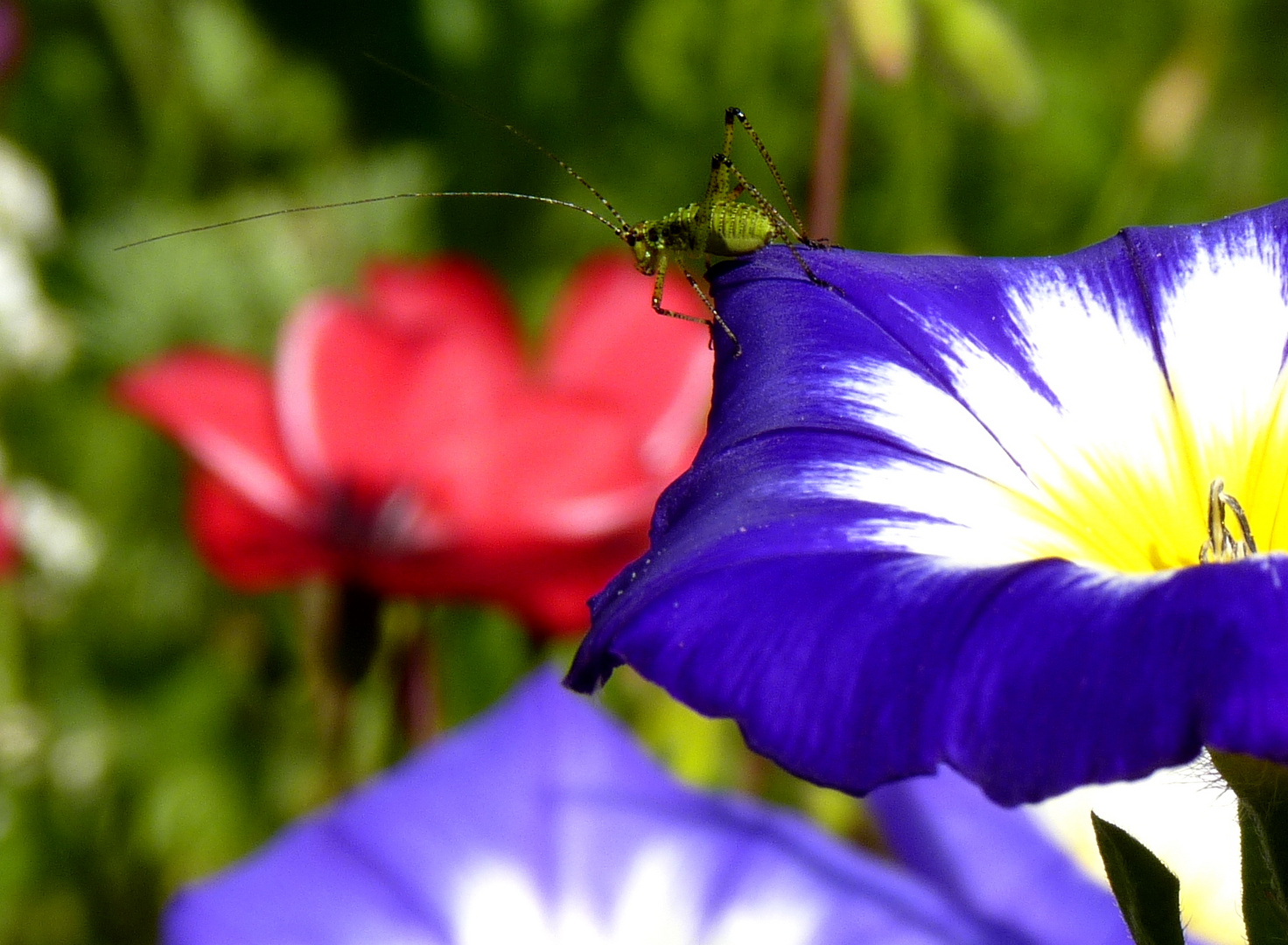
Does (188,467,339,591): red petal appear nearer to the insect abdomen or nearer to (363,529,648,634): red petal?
(363,529,648,634): red petal

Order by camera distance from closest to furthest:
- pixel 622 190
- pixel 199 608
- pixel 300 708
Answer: pixel 300 708
pixel 199 608
pixel 622 190

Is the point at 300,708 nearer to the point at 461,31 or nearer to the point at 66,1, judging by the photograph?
the point at 461,31

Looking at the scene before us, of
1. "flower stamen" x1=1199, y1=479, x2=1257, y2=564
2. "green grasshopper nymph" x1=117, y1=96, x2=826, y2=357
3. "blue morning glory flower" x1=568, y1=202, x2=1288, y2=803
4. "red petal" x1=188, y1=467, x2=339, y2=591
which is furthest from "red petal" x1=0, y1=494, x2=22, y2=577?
"flower stamen" x1=1199, y1=479, x2=1257, y2=564

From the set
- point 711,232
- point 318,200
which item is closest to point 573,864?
point 711,232

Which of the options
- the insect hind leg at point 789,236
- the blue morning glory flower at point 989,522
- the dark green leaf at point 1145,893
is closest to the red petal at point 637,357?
the insect hind leg at point 789,236

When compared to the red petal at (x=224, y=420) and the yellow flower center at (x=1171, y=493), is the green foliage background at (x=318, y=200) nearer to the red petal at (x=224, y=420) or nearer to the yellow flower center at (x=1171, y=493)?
the red petal at (x=224, y=420)

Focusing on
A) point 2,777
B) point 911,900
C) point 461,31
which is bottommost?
point 2,777

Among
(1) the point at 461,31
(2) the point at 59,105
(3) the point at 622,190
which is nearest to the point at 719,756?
(3) the point at 622,190
